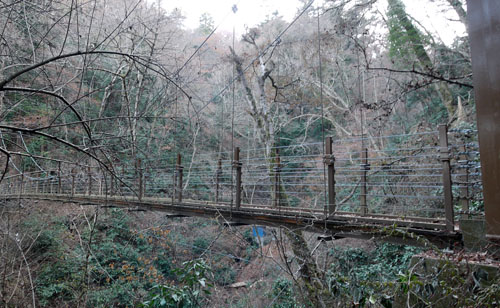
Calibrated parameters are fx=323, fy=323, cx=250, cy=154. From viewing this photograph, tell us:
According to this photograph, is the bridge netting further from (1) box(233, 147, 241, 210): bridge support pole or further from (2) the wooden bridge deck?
(2) the wooden bridge deck

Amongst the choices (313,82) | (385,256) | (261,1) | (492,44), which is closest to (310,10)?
(313,82)

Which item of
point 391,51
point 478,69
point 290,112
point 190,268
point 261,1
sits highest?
point 261,1

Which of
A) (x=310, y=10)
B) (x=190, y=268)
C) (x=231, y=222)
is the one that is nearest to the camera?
(x=190, y=268)

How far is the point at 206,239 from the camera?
9.92 meters

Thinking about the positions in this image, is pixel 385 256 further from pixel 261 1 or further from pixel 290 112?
pixel 261 1

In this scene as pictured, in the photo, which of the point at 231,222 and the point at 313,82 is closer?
the point at 231,222

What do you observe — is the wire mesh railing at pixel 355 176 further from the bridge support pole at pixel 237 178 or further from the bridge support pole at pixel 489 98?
the bridge support pole at pixel 489 98

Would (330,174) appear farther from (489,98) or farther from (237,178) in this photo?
(489,98)

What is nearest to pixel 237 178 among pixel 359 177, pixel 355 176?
pixel 355 176

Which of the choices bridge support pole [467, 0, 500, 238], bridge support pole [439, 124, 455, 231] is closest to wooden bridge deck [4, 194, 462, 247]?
bridge support pole [439, 124, 455, 231]

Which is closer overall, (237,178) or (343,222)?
(343,222)

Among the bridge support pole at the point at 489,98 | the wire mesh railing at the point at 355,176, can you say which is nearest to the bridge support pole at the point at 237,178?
the wire mesh railing at the point at 355,176

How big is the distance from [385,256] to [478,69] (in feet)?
17.9

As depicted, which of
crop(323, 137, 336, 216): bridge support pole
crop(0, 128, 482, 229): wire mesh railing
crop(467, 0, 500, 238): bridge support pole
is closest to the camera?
crop(467, 0, 500, 238): bridge support pole
